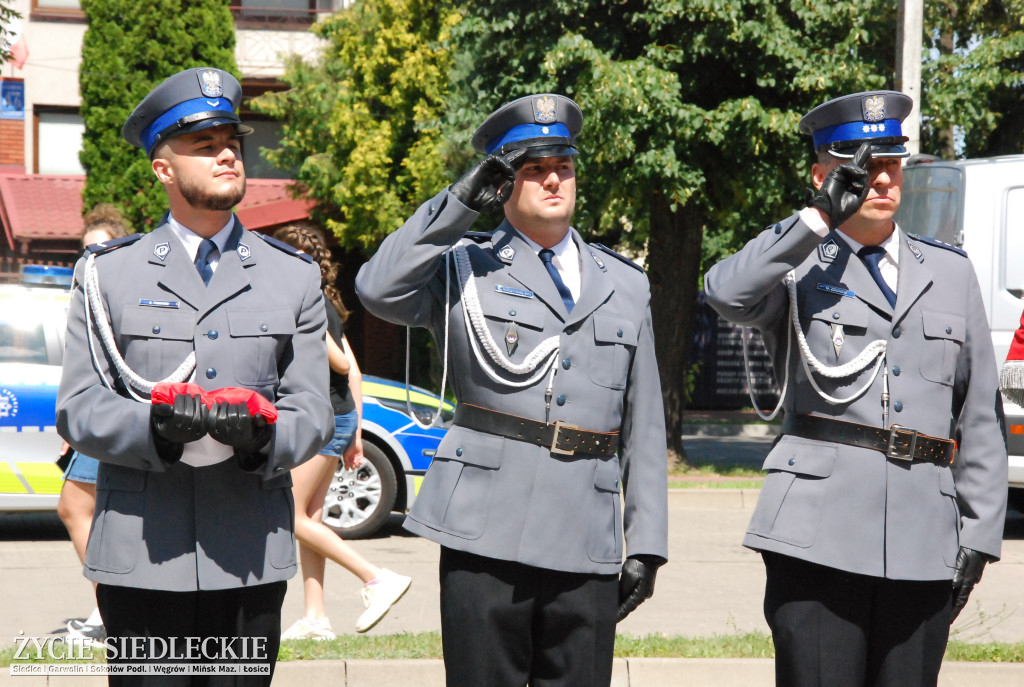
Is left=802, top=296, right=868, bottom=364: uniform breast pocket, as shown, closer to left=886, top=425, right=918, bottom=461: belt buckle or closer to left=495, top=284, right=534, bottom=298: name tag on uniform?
left=886, top=425, right=918, bottom=461: belt buckle

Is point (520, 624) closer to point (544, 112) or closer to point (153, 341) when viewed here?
point (153, 341)

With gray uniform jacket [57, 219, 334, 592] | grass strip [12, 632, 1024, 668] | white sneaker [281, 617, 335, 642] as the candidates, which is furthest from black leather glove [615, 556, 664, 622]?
white sneaker [281, 617, 335, 642]

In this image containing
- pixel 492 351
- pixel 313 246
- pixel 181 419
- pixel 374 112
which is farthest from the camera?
pixel 374 112

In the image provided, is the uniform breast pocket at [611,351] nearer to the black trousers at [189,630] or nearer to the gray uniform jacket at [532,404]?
the gray uniform jacket at [532,404]

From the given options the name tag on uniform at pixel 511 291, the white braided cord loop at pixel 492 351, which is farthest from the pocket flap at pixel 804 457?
the name tag on uniform at pixel 511 291

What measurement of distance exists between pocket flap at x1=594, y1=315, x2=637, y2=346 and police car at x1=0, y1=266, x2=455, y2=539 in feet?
14.9

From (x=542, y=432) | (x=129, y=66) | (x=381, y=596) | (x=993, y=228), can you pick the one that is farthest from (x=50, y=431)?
(x=129, y=66)

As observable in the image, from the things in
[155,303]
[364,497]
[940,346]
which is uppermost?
[155,303]

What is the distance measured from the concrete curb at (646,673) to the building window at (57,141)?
1971 centimetres

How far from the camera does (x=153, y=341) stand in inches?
123

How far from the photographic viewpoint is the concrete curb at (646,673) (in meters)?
5.02

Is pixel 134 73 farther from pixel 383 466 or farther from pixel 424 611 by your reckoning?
pixel 424 611

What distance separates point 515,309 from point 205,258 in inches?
33.7

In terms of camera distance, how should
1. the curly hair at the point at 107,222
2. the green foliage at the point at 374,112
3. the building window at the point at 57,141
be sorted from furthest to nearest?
the building window at the point at 57,141 → the green foliage at the point at 374,112 → the curly hair at the point at 107,222
